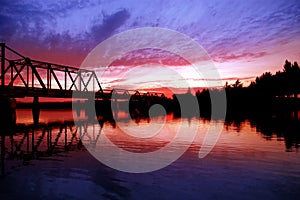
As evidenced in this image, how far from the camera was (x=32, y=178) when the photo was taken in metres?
11.6

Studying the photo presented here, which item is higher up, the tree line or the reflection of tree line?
the tree line

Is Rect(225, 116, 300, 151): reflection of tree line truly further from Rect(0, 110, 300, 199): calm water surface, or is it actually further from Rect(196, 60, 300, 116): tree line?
Rect(196, 60, 300, 116): tree line

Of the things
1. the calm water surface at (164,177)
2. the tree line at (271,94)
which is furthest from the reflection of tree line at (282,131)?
the tree line at (271,94)

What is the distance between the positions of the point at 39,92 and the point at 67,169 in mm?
51604

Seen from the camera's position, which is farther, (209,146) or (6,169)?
(209,146)

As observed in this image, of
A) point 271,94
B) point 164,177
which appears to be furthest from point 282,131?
point 271,94

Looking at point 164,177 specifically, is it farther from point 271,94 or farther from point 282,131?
point 271,94

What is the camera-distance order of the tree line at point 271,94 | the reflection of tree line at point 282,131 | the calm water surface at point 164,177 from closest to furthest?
the calm water surface at point 164,177 → the reflection of tree line at point 282,131 → the tree line at point 271,94


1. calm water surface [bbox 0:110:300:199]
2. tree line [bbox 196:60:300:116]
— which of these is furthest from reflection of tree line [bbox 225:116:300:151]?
tree line [bbox 196:60:300:116]

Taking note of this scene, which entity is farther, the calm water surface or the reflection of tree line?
the reflection of tree line

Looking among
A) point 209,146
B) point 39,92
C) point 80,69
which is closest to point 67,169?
point 209,146

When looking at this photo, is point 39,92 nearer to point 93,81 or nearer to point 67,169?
point 93,81

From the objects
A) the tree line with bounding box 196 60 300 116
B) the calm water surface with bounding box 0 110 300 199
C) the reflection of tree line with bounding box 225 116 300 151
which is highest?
the tree line with bounding box 196 60 300 116

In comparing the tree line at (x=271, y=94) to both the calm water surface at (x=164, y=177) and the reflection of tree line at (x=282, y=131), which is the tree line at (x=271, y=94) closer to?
the reflection of tree line at (x=282, y=131)
